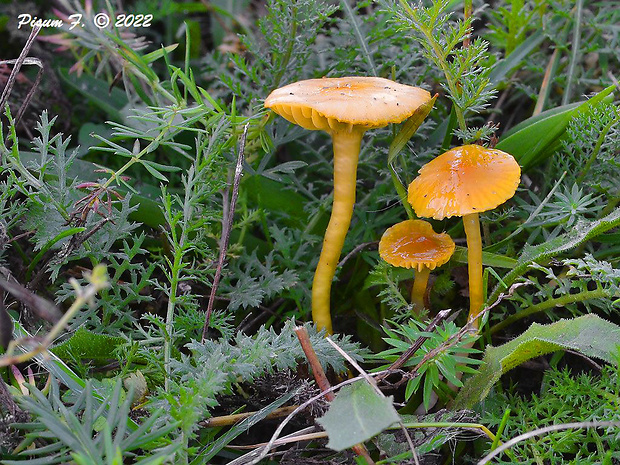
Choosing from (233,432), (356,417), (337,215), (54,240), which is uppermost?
(54,240)

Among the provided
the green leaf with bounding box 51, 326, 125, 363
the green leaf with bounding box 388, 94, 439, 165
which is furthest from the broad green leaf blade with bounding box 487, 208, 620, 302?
the green leaf with bounding box 51, 326, 125, 363

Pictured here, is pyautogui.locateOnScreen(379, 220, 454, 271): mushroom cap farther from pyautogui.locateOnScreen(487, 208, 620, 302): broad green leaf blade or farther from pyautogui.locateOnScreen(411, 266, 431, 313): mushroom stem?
pyautogui.locateOnScreen(487, 208, 620, 302): broad green leaf blade

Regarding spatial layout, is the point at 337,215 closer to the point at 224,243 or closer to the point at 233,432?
the point at 224,243

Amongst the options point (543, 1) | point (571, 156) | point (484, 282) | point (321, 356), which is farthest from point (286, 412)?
point (543, 1)

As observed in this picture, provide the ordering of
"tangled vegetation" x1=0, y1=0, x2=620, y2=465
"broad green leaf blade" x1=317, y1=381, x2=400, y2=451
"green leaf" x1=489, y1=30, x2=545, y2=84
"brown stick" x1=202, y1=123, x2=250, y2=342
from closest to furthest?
"broad green leaf blade" x1=317, y1=381, x2=400, y2=451 < "tangled vegetation" x1=0, y1=0, x2=620, y2=465 < "brown stick" x1=202, y1=123, x2=250, y2=342 < "green leaf" x1=489, y1=30, x2=545, y2=84

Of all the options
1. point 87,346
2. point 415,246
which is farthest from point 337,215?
point 87,346

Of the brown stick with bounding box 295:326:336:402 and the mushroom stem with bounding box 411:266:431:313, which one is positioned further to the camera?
the mushroom stem with bounding box 411:266:431:313
